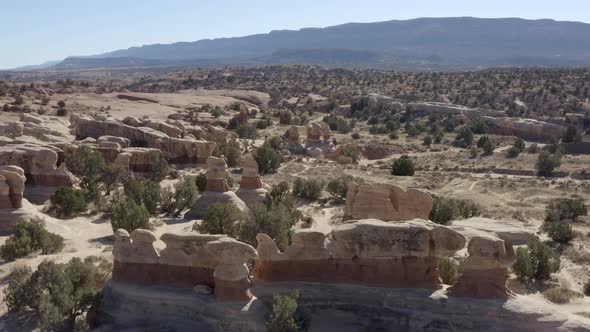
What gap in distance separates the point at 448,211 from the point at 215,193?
34.9ft

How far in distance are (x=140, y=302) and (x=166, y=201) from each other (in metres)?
12.5

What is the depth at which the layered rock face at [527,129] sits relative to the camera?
5756 cm

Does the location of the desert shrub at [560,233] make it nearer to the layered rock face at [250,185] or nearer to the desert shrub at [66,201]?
the layered rock face at [250,185]

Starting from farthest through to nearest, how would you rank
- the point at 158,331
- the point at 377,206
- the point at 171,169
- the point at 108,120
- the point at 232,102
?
the point at 232,102
the point at 108,120
the point at 171,169
the point at 377,206
the point at 158,331

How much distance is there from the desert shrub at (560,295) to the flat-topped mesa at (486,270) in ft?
13.6

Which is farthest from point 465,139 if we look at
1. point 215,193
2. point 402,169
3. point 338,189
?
point 215,193

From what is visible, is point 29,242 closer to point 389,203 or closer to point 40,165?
point 40,165

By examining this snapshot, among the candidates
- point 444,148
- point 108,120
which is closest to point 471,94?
point 444,148

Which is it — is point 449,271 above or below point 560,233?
above

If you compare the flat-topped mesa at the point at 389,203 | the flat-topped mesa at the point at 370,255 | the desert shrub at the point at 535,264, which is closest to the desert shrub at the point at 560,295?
the desert shrub at the point at 535,264

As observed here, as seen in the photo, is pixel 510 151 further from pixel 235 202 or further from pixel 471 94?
pixel 471 94

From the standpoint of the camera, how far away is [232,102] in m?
81.1

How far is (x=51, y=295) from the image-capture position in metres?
15.2

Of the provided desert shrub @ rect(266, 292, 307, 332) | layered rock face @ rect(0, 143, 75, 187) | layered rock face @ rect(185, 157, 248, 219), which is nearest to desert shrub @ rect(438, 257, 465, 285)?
desert shrub @ rect(266, 292, 307, 332)
